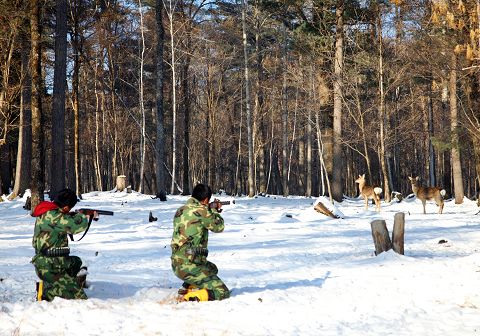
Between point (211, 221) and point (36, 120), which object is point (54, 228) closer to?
point (211, 221)

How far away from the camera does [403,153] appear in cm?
5403

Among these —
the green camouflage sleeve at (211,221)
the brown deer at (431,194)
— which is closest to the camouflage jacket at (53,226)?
the green camouflage sleeve at (211,221)

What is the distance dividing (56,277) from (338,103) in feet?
65.3

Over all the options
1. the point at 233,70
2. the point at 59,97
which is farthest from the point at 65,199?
the point at 233,70

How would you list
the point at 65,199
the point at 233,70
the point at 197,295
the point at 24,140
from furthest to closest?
the point at 233,70 < the point at 24,140 < the point at 197,295 < the point at 65,199

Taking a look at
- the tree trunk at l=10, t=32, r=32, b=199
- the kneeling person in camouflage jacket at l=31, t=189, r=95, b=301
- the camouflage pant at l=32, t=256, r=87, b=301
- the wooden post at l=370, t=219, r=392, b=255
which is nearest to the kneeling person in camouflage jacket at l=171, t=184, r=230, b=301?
the kneeling person in camouflage jacket at l=31, t=189, r=95, b=301

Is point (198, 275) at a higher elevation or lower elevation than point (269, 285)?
higher

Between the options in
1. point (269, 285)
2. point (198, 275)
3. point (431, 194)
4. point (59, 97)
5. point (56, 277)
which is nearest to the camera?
point (56, 277)

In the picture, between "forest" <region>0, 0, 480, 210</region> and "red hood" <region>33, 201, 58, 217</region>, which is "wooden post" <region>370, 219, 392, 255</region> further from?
"red hood" <region>33, 201, 58, 217</region>

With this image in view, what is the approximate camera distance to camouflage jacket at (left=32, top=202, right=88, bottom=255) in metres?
6.60

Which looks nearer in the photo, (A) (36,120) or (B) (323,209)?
(A) (36,120)

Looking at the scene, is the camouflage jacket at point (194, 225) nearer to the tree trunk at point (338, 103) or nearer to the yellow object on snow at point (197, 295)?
the yellow object on snow at point (197, 295)

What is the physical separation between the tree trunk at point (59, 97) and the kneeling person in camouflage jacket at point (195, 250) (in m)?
11.2

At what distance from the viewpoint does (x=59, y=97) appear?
17.1m
